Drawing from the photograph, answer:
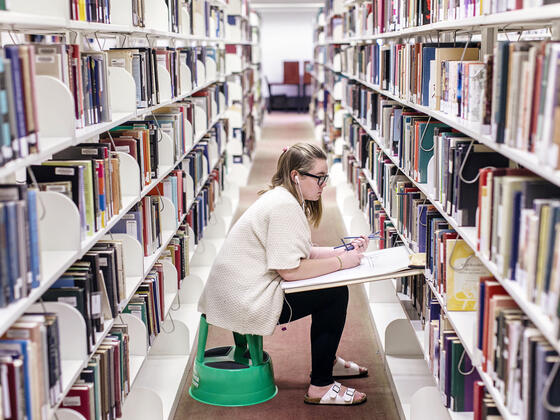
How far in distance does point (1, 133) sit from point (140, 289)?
1.69 meters

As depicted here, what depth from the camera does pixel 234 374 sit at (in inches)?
130

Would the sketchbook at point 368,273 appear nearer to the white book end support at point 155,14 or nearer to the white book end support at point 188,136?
the white book end support at point 155,14

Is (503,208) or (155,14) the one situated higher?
(155,14)

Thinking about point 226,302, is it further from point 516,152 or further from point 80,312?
point 516,152

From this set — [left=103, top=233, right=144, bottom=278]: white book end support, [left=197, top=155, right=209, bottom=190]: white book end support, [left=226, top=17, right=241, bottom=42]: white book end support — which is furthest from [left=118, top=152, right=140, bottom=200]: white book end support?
[left=226, top=17, right=241, bottom=42]: white book end support

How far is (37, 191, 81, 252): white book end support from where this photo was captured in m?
2.15

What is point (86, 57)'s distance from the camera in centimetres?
247

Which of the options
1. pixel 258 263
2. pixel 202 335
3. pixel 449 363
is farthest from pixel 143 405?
pixel 449 363

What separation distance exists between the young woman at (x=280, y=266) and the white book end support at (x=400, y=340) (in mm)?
508

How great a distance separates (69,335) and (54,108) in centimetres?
68

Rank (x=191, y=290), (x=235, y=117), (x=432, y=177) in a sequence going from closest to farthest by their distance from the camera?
(x=432, y=177) < (x=191, y=290) < (x=235, y=117)

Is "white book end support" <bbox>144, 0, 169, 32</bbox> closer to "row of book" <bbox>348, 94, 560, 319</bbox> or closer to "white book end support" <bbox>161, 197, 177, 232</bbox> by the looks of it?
"white book end support" <bbox>161, 197, 177, 232</bbox>

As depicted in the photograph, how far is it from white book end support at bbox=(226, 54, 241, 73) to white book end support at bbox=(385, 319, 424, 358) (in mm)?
5028

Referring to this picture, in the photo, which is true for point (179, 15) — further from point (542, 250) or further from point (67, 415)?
point (542, 250)
